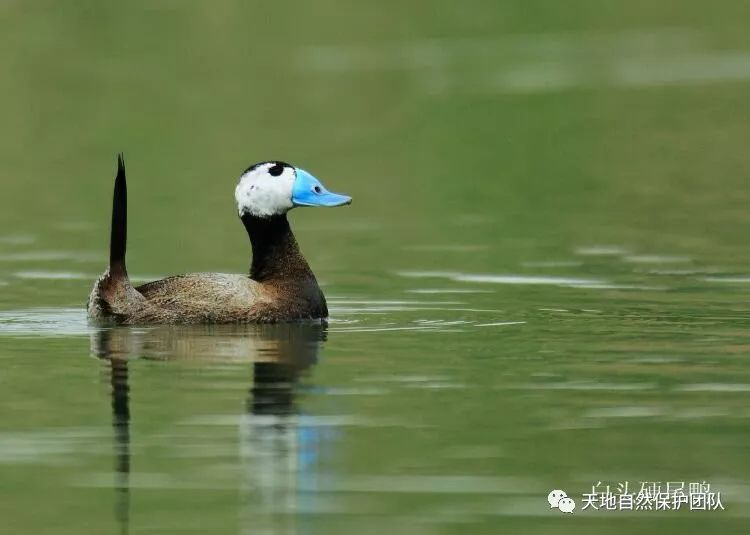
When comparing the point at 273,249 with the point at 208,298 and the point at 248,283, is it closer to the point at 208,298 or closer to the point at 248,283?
the point at 248,283

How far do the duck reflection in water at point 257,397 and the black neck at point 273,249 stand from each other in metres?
0.60

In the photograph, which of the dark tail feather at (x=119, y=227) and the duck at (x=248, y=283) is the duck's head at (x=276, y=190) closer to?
the duck at (x=248, y=283)

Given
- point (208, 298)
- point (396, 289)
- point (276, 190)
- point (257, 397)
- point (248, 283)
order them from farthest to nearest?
1. point (396, 289)
2. point (276, 190)
3. point (248, 283)
4. point (208, 298)
5. point (257, 397)

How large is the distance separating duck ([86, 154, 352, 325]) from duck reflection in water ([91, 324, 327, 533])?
117 millimetres

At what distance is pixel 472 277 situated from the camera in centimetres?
1548

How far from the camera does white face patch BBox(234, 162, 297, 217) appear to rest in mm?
13977

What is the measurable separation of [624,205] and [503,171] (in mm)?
3443

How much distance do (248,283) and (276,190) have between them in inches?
28.6

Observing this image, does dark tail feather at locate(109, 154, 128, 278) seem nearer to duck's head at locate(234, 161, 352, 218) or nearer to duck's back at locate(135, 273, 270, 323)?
duck's back at locate(135, 273, 270, 323)

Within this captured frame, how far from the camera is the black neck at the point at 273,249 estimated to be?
45.8 feet

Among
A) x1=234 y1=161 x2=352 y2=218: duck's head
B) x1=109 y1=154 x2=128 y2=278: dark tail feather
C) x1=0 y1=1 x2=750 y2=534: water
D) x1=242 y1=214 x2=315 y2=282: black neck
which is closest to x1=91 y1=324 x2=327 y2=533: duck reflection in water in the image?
x1=0 y1=1 x2=750 y2=534: water

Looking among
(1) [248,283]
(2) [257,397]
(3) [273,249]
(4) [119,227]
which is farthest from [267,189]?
(2) [257,397]

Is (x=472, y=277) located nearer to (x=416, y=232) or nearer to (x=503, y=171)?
(x=416, y=232)

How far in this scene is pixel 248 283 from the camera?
13.7m
